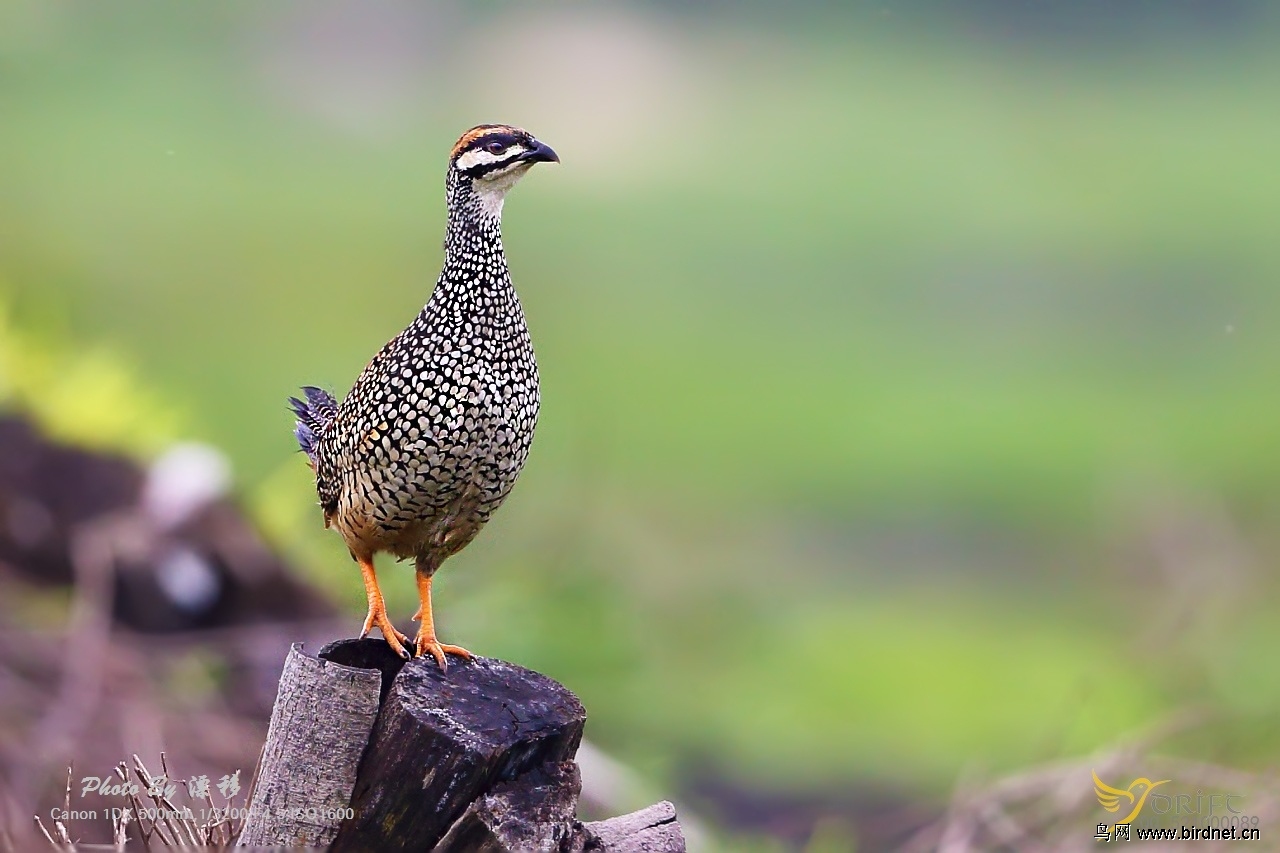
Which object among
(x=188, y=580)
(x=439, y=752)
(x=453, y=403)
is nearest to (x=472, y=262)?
(x=453, y=403)

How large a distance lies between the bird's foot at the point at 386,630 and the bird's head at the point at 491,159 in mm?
792

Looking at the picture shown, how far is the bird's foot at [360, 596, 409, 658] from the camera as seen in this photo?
2570 mm

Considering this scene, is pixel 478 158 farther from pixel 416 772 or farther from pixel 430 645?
pixel 416 772

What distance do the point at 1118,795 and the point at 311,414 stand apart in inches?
97.7

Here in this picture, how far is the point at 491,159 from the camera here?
2.63 metres

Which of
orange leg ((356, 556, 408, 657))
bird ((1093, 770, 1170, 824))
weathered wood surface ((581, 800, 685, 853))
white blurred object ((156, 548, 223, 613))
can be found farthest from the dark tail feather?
white blurred object ((156, 548, 223, 613))

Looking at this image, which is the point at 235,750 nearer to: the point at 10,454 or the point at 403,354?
the point at 10,454

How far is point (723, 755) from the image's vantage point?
747cm

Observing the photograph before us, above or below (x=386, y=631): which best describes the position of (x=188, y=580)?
below

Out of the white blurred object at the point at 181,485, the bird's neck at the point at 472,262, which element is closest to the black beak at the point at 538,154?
the bird's neck at the point at 472,262

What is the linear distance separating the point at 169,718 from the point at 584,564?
6.03 feet

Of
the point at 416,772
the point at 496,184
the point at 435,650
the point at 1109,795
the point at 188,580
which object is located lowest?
the point at 1109,795

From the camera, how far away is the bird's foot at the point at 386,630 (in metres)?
2.57

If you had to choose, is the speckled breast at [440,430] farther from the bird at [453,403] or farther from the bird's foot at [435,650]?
the bird's foot at [435,650]
